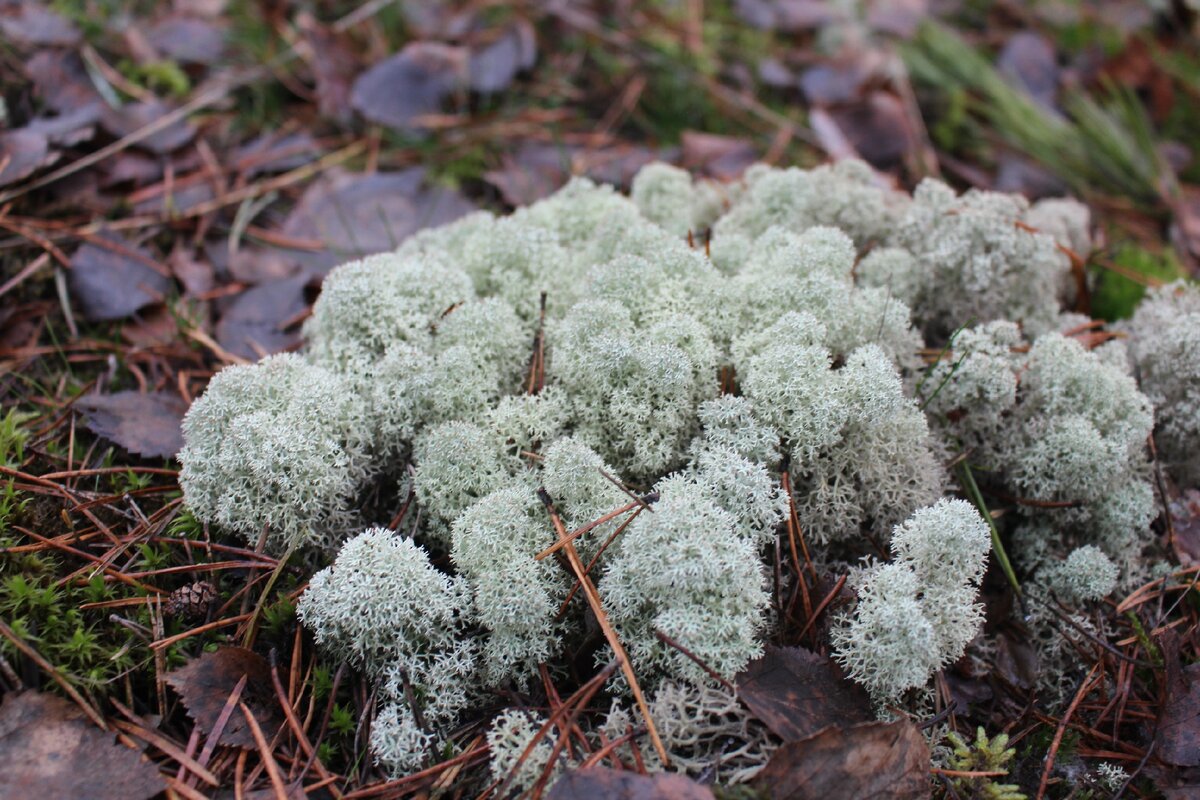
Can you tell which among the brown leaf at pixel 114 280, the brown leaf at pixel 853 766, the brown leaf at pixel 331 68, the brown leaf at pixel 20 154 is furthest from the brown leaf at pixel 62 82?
the brown leaf at pixel 853 766

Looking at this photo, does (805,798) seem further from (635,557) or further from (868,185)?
(868,185)

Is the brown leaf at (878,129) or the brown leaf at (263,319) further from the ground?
the brown leaf at (878,129)

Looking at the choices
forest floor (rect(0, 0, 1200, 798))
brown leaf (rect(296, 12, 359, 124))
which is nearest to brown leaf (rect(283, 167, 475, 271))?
forest floor (rect(0, 0, 1200, 798))

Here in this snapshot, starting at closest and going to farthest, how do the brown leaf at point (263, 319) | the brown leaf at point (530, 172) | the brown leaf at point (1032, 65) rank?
1. the brown leaf at point (263, 319)
2. the brown leaf at point (530, 172)
3. the brown leaf at point (1032, 65)

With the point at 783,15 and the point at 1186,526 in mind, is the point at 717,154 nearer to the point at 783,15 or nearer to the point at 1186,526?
the point at 783,15

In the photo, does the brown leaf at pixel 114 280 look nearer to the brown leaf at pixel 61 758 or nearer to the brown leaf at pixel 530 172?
the brown leaf at pixel 530 172

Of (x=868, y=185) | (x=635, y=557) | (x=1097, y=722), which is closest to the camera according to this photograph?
(x=635, y=557)

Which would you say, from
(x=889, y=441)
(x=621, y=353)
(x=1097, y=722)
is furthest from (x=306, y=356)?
(x=1097, y=722)

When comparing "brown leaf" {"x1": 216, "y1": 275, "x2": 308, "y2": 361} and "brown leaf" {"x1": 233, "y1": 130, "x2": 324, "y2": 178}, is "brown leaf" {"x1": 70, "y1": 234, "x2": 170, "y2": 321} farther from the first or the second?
"brown leaf" {"x1": 233, "y1": 130, "x2": 324, "y2": 178}
